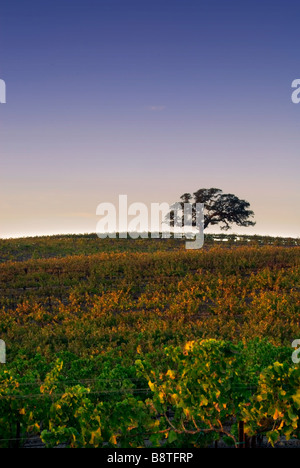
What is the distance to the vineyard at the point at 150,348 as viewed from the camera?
6.11m

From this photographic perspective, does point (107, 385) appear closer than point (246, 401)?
No

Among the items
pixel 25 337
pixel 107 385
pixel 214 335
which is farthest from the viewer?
pixel 25 337

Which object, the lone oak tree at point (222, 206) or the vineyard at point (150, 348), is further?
the lone oak tree at point (222, 206)

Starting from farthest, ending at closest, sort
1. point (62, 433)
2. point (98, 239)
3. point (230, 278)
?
point (98, 239), point (230, 278), point (62, 433)

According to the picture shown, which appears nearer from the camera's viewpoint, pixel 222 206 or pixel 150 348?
pixel 150 348

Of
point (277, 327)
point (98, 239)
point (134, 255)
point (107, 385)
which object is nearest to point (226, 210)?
point (98, 239)

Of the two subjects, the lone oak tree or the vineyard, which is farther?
the lone oak tree

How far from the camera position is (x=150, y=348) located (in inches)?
475

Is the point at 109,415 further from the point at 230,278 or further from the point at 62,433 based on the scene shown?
the point at 230,278

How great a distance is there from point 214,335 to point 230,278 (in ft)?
25.9

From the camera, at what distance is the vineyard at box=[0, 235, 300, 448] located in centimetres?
611

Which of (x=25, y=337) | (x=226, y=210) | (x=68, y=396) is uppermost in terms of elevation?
(x=226, y=210)

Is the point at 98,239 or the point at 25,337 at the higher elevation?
the point at 98,239

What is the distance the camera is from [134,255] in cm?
2775
